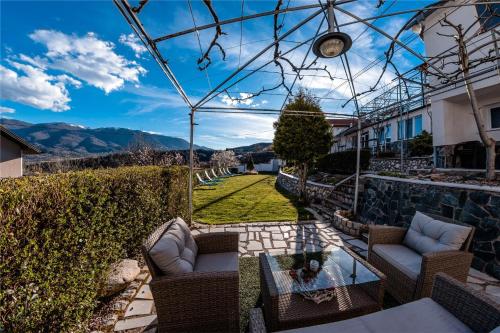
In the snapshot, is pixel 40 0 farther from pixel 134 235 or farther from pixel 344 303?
pixel 344 303

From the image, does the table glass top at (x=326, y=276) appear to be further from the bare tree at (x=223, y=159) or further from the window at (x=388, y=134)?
the bare tree at (x=223, y=159)

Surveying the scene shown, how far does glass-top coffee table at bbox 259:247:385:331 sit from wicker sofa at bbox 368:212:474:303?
0.47 meters

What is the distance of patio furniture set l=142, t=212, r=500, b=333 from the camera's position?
1.69 m

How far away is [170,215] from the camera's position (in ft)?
16.2

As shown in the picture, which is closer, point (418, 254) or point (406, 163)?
point (418, 254)

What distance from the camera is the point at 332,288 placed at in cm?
241

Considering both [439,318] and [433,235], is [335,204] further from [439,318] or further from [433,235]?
[439,318]

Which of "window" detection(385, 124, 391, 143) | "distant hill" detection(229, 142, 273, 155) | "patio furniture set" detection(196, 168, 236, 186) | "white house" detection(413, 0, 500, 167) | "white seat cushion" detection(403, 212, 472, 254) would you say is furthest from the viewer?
"distant hill" detection(229, 142, 273, 155)

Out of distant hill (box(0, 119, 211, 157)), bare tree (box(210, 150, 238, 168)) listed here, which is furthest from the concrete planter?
distant hill (box(0, 119, 211, 157))

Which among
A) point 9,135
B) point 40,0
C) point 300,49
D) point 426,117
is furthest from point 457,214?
point 9,135

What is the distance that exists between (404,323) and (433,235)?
1.91 m

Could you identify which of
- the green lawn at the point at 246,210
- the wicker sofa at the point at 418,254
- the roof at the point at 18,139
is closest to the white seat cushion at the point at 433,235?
the wicker sofa at the point at 418,254

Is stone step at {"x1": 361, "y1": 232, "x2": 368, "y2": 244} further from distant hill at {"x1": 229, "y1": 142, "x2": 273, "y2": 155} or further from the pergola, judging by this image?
distant hill at {"x1": 229, "y1": 142, "x2": 273, "y2": 155}

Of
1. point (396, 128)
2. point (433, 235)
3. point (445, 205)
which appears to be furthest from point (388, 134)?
point (433, 235)
